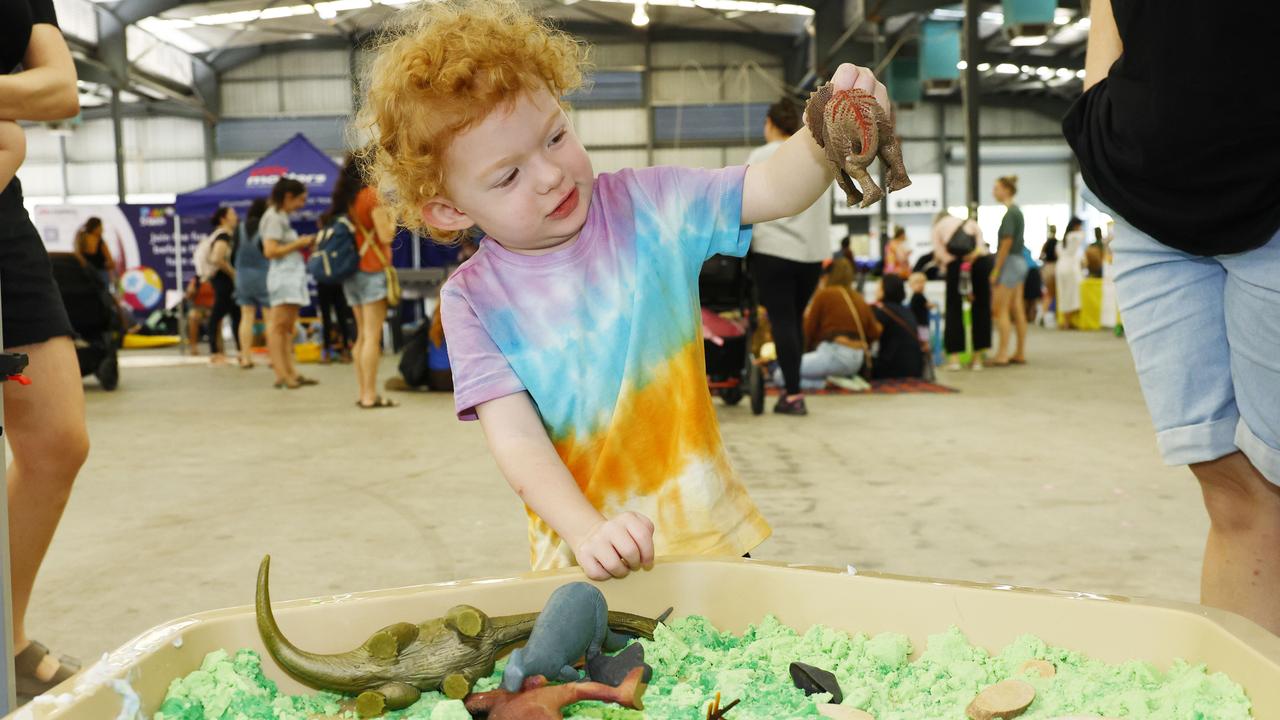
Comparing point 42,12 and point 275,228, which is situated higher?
point 42,12

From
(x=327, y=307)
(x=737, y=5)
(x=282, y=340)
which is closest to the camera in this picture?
→ (x=282, y=340)

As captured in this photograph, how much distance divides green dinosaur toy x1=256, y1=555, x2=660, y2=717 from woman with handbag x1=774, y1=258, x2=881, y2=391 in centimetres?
550

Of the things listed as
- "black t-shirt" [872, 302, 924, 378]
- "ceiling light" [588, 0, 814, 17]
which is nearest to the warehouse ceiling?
"ceiling light" [588, 0, 814, 17]

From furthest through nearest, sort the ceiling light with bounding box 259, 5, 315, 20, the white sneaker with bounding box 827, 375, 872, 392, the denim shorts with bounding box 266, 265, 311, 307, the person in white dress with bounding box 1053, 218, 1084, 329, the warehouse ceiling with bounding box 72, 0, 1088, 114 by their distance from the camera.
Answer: the ceiling light with bounding box 259, 5, 315, 20 → the warehouse ceiling with bounding box 72, 0, 1088, 114 → the person in white dress with bounding box 1053, 218, 1084, 329 → the denim shorts with bounding box 266, 265, 311, 307 → the white sneaker with bounding box 827, 375, 872, 392

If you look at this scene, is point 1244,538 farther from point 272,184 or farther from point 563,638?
point 272,184

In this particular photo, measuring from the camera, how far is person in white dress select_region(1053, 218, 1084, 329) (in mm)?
12039

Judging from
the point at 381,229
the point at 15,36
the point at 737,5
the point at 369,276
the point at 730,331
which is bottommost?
the point at 730,331

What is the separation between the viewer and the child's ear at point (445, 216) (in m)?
1.14

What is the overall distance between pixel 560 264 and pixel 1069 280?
12.1 meters

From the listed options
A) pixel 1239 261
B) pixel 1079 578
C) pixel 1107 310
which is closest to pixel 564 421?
pixel 1239 261

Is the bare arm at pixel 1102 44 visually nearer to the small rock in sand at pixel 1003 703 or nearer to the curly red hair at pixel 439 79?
the curly red hair at pixel 439 79

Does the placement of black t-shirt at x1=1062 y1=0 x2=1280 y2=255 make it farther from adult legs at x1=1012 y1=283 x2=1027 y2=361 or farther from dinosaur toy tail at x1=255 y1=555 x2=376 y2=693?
adult legs at x1=1012 y1=283 x2=1027 y2=361

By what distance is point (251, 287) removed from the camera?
25.8ft

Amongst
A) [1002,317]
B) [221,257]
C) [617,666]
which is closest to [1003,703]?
[617,666]
